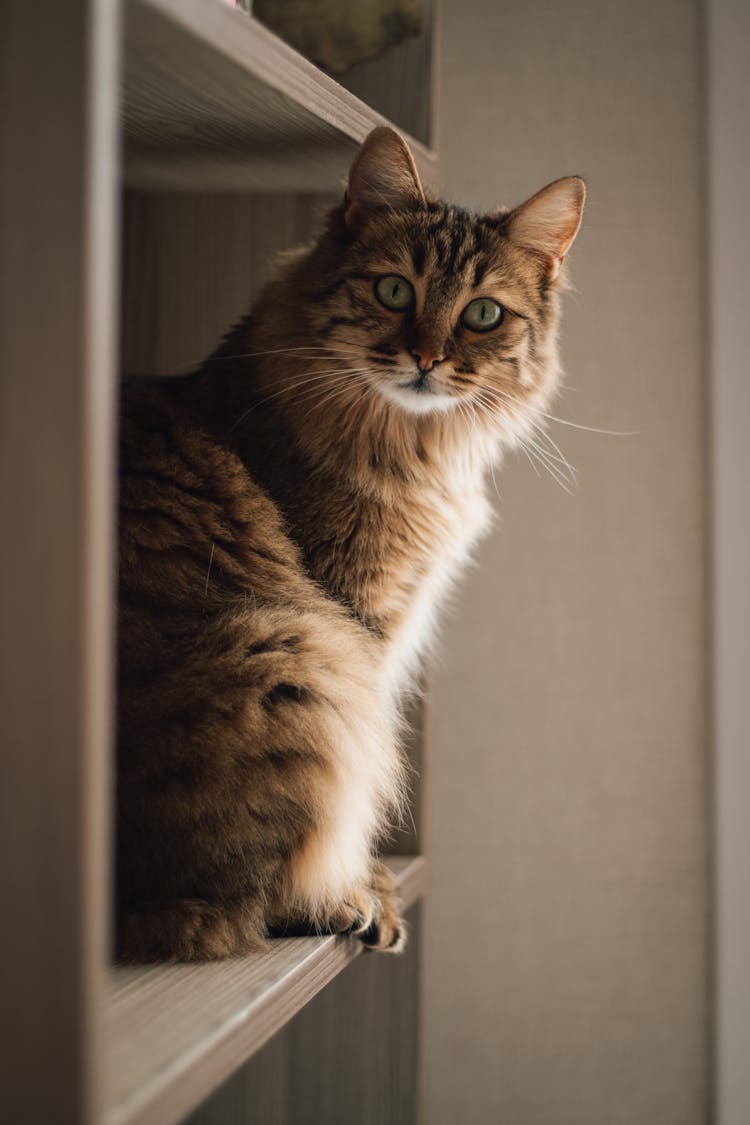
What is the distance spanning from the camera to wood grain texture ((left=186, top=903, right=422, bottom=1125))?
1.24 meters

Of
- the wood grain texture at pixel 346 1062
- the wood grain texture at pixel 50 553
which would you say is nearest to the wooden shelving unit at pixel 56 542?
the wood grain texture at pixel 50 553

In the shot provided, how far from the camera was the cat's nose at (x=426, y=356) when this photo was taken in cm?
103

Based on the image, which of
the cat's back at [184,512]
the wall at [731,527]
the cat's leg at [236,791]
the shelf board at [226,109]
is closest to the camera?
the shelf board at [226,109]

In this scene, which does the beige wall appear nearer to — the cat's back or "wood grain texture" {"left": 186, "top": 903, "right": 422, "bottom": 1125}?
"wood grain texture" {"left": 186, "top": 903, "right": 422, "bottom": 1125}

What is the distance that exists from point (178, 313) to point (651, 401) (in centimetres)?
77

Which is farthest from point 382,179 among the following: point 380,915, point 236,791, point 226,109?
point 380,915

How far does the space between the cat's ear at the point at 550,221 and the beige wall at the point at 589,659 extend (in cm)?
51

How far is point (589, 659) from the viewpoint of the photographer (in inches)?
65.0

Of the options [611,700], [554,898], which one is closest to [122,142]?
[611,700]

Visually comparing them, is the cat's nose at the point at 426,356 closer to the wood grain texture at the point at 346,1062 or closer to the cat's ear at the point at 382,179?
the cat's ear at the point at 382,179

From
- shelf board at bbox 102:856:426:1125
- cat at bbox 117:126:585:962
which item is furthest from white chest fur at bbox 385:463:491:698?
shelf board at bbox 102:856:426:1125

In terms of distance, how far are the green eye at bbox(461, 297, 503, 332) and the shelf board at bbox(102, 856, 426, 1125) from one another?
652 millimetres

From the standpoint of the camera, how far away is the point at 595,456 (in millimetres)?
1639

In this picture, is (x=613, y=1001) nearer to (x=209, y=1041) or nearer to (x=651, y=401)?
(x=651, y=401)
